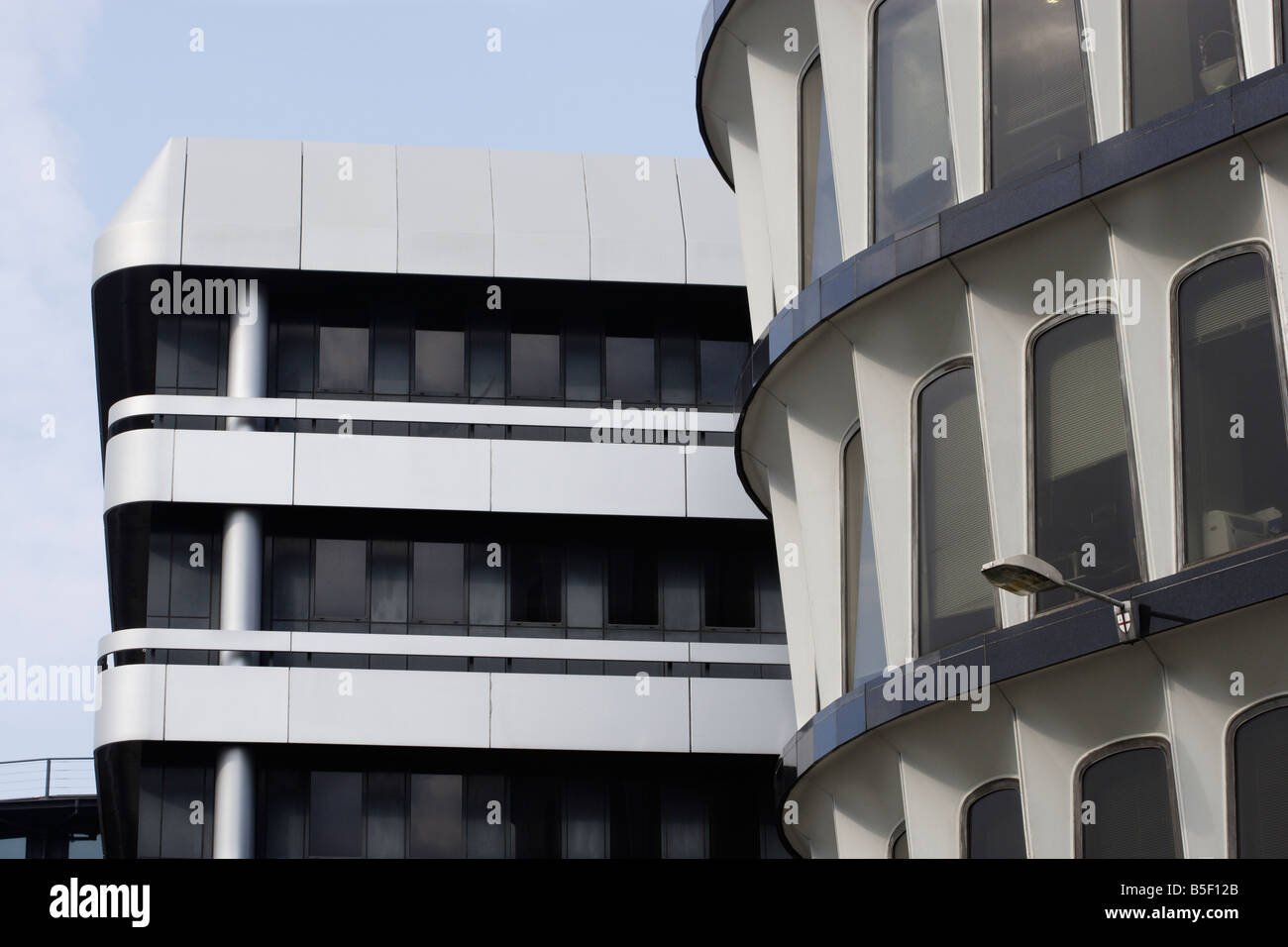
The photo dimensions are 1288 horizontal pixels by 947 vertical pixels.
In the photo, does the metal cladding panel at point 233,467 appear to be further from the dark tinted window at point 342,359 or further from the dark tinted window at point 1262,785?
the dark tinted window at point 1262,785

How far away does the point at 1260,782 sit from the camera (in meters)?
15.3

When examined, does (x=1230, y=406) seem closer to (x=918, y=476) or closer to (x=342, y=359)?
(x=918, y=476)

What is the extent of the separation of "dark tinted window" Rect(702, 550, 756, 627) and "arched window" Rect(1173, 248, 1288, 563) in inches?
658

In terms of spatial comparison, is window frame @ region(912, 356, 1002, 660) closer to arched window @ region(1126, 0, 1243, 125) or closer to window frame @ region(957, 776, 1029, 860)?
window frame @ region(957, 776, 1029, 860)

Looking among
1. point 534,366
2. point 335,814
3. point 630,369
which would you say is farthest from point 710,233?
point 335,814

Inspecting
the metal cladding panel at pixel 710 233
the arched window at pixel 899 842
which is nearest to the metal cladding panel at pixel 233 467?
the metal cladding panel at pixel 710 233

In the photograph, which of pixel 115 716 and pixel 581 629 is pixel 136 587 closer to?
pixel 115 716

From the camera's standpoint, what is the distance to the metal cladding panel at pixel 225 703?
1181 inches

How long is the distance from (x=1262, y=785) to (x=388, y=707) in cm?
1767

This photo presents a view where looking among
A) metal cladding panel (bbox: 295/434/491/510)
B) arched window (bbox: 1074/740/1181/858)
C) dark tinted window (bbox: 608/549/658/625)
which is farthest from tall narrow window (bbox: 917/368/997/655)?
dark tinted window (bbox: 608/549/658/625)

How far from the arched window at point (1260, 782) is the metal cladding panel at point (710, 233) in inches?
715

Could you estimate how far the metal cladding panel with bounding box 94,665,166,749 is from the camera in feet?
98.1

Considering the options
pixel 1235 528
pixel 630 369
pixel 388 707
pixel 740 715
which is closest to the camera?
pixel 1235 528

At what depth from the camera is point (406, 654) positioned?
31.0 metres
